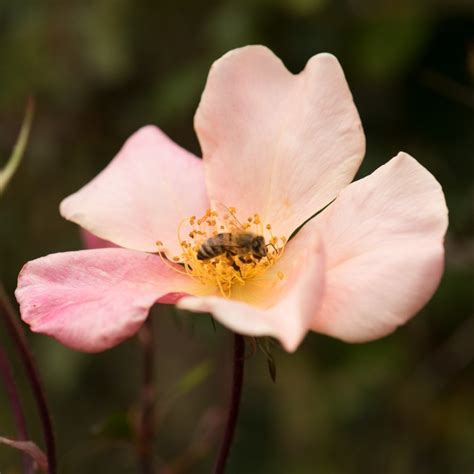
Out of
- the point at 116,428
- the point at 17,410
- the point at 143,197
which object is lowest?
the point at 116,428

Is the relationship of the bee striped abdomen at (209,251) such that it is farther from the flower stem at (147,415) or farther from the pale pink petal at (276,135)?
the flower stem at (147,415)

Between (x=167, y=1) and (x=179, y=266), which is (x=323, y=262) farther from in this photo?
(x=167, y=1)

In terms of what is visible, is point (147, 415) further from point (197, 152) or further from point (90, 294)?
point (197, 152)

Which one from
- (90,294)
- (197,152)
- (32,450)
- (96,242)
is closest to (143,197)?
(96,242)

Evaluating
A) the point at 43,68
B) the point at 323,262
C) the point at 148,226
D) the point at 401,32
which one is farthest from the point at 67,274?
the point at 43,68

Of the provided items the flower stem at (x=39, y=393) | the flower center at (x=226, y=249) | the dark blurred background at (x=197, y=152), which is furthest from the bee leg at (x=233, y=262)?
the dark blurred background at (x=197, y=152)

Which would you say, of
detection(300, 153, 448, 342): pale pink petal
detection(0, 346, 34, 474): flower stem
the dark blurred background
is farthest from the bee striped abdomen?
the dark blurred background

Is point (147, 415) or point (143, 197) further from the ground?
point (143, 197)
